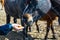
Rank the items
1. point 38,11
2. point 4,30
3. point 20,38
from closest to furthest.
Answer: point 4,30 → point 38,11 → point 20,38

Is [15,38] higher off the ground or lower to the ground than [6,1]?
lower

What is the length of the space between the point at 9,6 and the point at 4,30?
1.68 meters

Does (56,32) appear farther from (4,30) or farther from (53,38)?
(4,30)

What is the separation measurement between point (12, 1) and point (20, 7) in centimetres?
76

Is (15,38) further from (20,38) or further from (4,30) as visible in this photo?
(4,30)

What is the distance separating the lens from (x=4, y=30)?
4.65 meters

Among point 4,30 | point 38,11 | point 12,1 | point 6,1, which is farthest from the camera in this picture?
point 6,1

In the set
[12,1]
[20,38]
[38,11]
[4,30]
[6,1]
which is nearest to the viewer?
[4,30]

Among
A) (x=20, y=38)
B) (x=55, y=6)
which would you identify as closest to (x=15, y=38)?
(x=20, y=38)

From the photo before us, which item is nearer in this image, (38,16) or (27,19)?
(27,19)

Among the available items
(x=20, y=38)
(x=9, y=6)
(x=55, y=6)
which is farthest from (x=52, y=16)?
(x=9, y=6)

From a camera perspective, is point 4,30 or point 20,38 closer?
point 4,30

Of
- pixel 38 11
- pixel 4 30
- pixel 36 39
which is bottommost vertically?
pixel 36 39

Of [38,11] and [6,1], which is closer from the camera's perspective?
[38,11]
